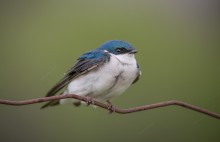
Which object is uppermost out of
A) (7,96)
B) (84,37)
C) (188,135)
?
(84,37)

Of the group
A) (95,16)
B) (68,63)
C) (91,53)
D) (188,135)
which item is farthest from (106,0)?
(91,53)

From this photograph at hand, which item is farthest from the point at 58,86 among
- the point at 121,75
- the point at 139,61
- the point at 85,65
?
the point at 139,61

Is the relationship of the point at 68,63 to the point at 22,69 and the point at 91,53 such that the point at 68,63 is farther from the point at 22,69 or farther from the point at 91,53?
the point at 91,53

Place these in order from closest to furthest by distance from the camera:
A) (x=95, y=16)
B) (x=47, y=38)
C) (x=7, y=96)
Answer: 1. (x=7, y=96)
2. (x=47, y=38)
3. (x=95, y=16)

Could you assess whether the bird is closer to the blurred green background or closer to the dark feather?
the dark feather

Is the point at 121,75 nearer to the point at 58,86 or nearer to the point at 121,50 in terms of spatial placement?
the point at 121,50

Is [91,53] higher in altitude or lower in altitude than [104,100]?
higher

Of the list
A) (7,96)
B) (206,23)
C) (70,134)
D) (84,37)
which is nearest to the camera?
(70,134)

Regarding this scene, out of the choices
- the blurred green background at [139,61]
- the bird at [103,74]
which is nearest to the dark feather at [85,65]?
the bird at [103,74]
